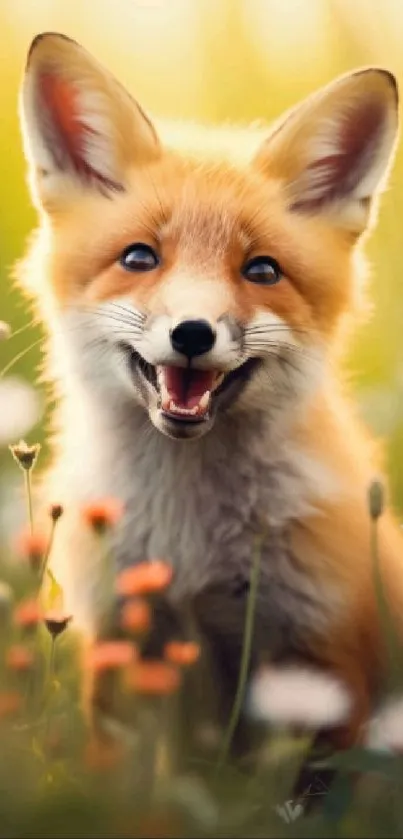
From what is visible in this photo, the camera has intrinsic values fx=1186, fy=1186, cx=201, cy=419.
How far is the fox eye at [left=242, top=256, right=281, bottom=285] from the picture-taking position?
197 cm

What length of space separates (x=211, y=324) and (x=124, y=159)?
1.54ft

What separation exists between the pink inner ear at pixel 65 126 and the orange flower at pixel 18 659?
0.83 meters

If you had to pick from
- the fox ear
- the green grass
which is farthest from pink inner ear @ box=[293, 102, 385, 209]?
the green grass

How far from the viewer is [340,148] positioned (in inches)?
83.7

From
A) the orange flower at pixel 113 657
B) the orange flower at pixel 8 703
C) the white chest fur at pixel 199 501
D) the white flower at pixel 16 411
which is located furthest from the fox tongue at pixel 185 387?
the orange flower at pixel 8 703

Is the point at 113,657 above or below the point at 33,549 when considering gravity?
below

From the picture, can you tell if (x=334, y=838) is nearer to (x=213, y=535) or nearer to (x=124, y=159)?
(x=213, y=535)

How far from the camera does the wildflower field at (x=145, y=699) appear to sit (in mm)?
1413

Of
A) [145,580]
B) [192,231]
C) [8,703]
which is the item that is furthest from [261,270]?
[8,703]

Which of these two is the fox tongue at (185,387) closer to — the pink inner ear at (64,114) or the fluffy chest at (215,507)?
the fluffy chest at (215,507)

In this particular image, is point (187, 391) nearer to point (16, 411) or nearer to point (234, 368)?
point (234, 368)

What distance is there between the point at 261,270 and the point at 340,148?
0.32 metres

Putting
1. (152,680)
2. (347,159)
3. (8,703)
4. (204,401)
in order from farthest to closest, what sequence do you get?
(347,159) < (204,401) < (8,703) < (152,680)

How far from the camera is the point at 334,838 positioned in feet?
4.62
